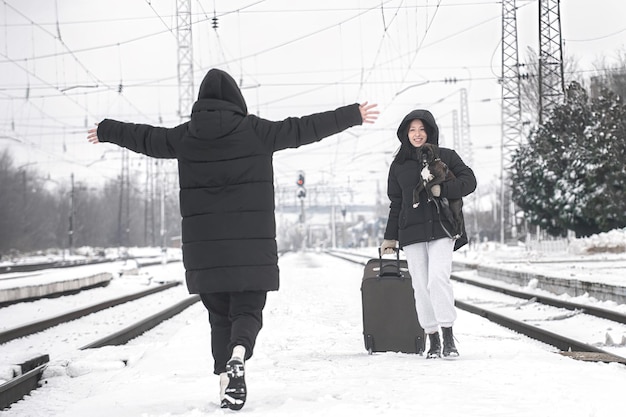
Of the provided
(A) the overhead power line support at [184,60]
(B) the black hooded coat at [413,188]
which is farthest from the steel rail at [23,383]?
(A) the overhead power line support at [184,60]

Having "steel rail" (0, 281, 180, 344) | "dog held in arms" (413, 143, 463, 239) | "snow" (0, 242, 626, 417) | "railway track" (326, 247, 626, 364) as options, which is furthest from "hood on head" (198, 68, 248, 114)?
"steel rail" (0, 281, 180, 344)

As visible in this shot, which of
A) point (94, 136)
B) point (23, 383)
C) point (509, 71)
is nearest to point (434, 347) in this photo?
point (94, 136)

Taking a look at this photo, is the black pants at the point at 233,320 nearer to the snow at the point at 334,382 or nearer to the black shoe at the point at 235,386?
the black shoe at the point at 235,386

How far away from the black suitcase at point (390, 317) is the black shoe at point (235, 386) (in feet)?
8.35

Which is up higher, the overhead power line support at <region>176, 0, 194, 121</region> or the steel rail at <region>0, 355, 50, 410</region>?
the overhead power line support at <region>176, 0, 194, 121</region>

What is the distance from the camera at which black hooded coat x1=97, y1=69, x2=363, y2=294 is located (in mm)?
4582

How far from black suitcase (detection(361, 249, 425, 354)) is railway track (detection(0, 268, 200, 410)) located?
284 centimetres

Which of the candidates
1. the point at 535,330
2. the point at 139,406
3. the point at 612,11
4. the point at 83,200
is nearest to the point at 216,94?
the point at 139,406

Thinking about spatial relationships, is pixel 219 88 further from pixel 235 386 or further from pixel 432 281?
pixel 432 281

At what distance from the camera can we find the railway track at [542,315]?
26.6 feet

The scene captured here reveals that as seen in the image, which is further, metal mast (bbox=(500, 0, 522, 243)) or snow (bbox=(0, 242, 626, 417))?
metal mast (bbox=(500, 0, 522, 243))

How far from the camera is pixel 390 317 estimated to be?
6.77 meters

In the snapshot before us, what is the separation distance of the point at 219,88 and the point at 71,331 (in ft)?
29.7

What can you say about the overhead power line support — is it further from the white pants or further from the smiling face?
the white pants
